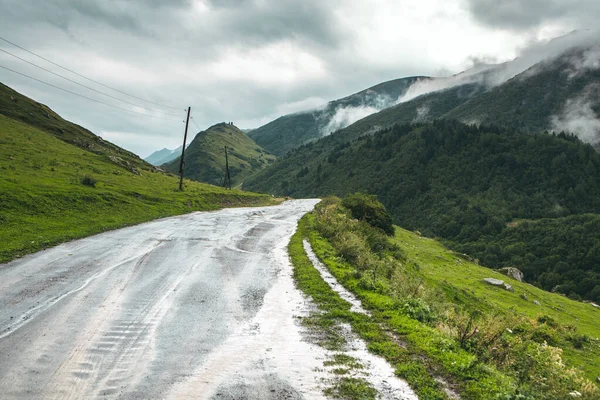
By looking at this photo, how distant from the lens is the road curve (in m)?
6.80

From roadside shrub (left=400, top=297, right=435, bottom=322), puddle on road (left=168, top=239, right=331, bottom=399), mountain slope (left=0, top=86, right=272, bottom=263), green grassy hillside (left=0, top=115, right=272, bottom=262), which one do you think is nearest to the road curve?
puddle on road (left=168, top=239, right=331, bottom=399)

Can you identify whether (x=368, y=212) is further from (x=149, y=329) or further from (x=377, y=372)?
(x=377, y=372)

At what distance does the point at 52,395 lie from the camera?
6258mm

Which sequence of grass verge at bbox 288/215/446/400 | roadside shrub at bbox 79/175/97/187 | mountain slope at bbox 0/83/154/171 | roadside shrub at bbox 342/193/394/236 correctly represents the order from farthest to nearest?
mountain slope at bbox 0/83/154/171, roadside shrub at bbox 342/193/394/236, roadside shrub at bbox 79/175/97/187, grass verge at bbox 288/215/446/400

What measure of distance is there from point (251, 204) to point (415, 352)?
58.9m

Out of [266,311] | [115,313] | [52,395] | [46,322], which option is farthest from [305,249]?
[52,395]

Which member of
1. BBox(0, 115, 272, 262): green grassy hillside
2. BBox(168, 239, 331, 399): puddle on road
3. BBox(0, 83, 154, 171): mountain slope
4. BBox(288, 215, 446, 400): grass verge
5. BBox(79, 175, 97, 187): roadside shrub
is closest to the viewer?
BBox(168, 239, 331, 399): puddle on road

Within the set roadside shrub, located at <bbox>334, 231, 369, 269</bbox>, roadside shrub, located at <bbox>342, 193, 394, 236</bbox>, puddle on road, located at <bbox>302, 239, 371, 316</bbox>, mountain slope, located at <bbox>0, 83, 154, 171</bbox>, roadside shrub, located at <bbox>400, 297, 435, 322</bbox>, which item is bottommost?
puddle on road, located at <bbox>302, 239, 371, 316</bbox>

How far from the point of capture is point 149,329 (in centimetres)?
932

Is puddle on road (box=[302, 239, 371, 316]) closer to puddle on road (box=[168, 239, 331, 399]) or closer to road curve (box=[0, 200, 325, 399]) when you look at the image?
road curve (box=[0, 200, 325, 399])

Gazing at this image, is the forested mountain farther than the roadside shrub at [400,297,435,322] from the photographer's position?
Yes

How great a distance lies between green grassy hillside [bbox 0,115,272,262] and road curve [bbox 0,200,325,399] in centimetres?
513

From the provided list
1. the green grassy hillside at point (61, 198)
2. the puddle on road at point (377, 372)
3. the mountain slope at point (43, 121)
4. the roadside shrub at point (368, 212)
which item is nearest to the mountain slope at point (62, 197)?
the green grassy hillside at point (61, 198)

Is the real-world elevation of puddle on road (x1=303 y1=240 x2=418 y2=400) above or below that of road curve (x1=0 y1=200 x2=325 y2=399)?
above
